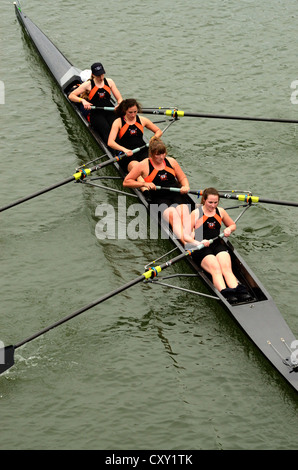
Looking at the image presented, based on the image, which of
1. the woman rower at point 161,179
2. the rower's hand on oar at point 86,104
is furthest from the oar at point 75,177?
the rower's hand on oar at point 86,104

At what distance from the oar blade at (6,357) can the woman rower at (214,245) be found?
3.41 m

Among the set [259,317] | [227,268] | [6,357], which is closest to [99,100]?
[227,268]

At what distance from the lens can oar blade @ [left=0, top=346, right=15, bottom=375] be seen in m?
11.5

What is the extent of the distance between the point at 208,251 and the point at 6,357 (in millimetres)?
3774

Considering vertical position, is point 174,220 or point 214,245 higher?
point 174,220

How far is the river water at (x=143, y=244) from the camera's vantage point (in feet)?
36.5

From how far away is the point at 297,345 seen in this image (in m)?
11.5

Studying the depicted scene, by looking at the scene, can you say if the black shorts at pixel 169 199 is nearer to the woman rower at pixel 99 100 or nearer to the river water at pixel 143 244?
the river water at pixel 143 244

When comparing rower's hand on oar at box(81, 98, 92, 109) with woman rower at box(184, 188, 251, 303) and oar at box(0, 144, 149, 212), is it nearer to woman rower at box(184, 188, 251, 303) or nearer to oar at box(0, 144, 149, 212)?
oar at box(0, 144, 149, 212)

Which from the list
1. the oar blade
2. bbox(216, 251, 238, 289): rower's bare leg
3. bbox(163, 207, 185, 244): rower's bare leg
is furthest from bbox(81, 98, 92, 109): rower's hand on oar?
the oar blade

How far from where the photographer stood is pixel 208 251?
12992 mm

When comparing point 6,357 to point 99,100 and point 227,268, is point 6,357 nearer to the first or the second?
point 227,268
